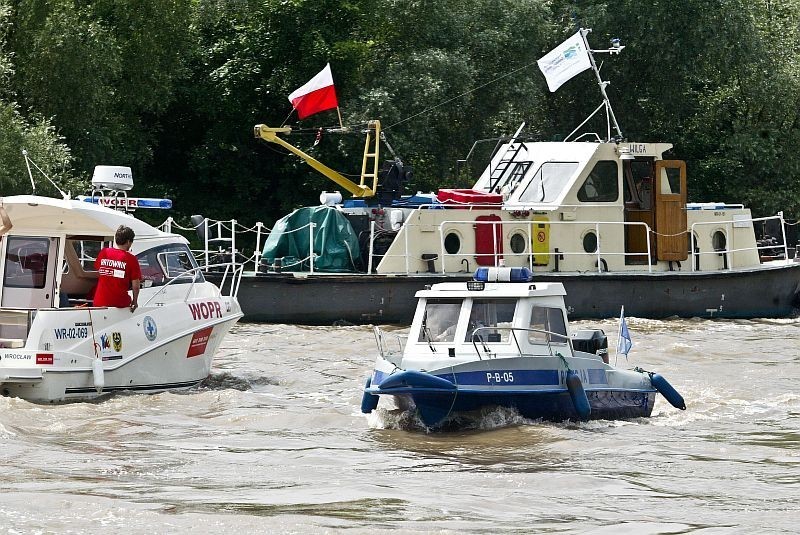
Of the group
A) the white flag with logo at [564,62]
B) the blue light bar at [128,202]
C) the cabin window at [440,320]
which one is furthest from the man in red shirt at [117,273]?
the white flag with logo at [564,62]

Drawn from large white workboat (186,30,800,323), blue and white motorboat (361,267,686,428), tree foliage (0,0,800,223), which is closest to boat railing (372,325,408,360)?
blue and white motorboat (361,267,686,428)

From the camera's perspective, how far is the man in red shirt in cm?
1677

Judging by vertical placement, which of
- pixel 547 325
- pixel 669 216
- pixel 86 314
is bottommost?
pixel 547 325

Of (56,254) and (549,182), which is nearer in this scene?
(56,254)

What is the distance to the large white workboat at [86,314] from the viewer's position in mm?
16125

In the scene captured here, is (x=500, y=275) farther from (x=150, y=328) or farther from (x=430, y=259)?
(x=430, y=259)

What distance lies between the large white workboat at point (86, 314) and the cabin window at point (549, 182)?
891 cm

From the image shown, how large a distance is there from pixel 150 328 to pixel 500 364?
467 cm

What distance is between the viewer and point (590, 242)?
26.3 metres

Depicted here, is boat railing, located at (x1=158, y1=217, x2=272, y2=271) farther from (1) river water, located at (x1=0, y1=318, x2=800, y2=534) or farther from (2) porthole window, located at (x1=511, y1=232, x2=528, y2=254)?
(2) porthole window, located at (x1=511, y1=232, x2=528, y2=254)

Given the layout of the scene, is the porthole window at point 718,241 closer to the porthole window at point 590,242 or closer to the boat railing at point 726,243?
the boat railing at point 726,243

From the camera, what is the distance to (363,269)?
83.8ft

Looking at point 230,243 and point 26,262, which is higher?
point 230,243

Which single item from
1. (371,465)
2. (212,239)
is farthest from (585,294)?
(371,465)
